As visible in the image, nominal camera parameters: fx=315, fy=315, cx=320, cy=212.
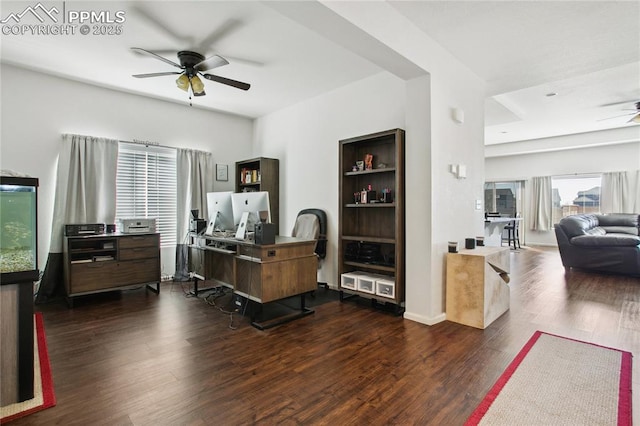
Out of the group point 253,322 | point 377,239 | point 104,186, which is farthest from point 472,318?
point 104,186

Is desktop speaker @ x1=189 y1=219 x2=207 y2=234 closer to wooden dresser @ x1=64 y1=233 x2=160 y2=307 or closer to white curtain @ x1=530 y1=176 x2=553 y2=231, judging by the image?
wooden dresser @ x1=64 y1=233 x2=160 y2=307

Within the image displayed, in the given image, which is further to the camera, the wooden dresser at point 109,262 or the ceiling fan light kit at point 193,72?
the wooden dresser at point 109,262

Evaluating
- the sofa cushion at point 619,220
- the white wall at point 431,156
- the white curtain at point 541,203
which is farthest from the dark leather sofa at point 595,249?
the white wall at point 431,156

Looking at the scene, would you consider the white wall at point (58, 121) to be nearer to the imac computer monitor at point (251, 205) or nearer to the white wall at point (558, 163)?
the imac computer monitor at point (251, 205)

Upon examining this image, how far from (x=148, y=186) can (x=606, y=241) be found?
24.3 ft

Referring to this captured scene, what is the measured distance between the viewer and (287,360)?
2367 millimetres

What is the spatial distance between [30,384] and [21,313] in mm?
424

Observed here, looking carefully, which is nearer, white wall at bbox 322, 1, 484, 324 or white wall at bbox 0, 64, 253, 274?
white wall at bbox 322, 1, 484, 324

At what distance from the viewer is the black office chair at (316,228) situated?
446 cm

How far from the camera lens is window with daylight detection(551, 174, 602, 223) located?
8.27 meters

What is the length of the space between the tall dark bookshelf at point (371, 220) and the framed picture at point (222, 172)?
265cm

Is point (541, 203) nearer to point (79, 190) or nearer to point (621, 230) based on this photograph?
point (621, 230)

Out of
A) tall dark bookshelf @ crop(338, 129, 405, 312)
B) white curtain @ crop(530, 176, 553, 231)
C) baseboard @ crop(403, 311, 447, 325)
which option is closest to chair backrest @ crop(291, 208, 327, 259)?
tall dark bookshelf @ crop(338, 129, 405, 312)

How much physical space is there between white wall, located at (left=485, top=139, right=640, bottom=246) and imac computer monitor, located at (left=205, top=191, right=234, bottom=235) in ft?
27.4
